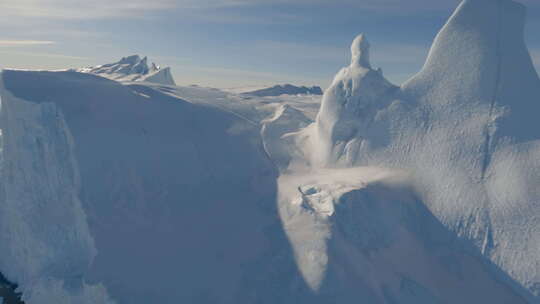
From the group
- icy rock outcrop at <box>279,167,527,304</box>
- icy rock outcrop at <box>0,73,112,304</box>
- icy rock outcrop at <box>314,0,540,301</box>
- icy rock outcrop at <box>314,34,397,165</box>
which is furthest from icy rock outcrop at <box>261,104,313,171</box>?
icy rock outcrop at <box>0,73,112,304</box>

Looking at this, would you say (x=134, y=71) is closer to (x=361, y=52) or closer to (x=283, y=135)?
(x=283, y=135)

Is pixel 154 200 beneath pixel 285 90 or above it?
beneath

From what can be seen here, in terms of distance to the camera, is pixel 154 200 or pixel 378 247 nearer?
pixel 378 247

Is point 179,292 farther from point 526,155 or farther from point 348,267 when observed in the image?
point 526,155

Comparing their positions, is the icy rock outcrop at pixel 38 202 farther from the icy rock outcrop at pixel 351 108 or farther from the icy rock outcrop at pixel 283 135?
the icy rock outcrop at pixel 351 108

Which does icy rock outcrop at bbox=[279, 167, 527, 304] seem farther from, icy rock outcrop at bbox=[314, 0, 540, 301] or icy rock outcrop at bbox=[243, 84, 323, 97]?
icy rock outcrop at bbox=[243, 84, 323, 97]

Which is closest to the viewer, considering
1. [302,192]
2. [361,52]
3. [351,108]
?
[302,192]

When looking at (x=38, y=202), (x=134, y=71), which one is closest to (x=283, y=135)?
(x=38, y=202)
